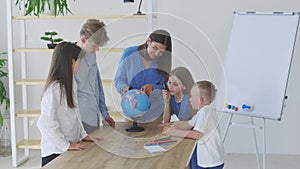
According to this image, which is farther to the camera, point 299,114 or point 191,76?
point 299,114

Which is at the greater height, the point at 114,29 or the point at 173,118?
the point at 114,29

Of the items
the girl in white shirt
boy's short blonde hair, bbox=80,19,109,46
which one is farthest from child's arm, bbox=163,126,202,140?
boy's short blonde hair, bbox=80,19,109,46

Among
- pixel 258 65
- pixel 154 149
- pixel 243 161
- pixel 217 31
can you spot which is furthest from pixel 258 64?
pixel 154 149

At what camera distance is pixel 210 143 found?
2.43 m

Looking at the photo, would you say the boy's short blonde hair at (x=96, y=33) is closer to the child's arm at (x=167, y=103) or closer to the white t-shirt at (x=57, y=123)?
the white t-shirt at (x=57, y=123)

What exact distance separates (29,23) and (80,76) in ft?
8.78

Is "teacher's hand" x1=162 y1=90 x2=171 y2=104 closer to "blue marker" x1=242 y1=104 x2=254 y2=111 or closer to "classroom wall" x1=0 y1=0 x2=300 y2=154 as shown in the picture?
"blue marker" x1=242 y1=104 x2=254 y2=111

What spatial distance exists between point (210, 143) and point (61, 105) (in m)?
0.81

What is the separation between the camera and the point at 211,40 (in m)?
4.61

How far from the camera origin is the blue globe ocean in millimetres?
2086

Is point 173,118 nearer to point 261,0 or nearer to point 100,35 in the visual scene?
point 100,35

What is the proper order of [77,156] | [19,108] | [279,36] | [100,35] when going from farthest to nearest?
[19,108], [279,36], [100,35], [77,156]

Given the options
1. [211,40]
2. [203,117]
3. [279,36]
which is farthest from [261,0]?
[203,117]

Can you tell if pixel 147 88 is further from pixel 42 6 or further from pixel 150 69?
pixel 42 6
